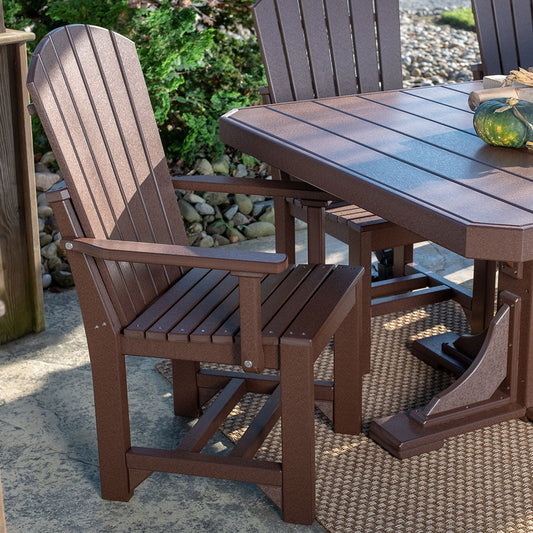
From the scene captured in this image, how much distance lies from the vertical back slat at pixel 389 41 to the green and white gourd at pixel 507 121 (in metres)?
1.17

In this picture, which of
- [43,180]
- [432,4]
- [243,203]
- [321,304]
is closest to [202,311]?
[321,304]

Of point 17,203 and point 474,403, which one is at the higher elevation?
point 17,203

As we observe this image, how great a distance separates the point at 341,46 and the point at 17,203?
1.37 meters

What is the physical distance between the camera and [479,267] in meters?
3.13

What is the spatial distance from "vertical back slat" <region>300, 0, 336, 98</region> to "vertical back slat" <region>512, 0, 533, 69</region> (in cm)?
87

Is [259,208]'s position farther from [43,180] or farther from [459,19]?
[459,19]

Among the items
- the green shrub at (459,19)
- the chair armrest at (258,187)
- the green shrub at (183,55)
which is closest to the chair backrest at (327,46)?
the chair armrest at (258,187)

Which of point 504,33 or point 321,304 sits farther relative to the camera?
point 504,33


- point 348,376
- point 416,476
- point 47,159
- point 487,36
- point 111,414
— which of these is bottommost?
point 416,476

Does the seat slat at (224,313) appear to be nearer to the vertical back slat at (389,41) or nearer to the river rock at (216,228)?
the vertical back slat at (389,41)

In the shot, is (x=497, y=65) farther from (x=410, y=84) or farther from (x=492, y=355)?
(x=410, y=84)

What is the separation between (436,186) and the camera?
2082 millimetres

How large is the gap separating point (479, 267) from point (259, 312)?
52.0 inches

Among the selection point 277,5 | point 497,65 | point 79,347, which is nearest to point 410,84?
point 497,65
